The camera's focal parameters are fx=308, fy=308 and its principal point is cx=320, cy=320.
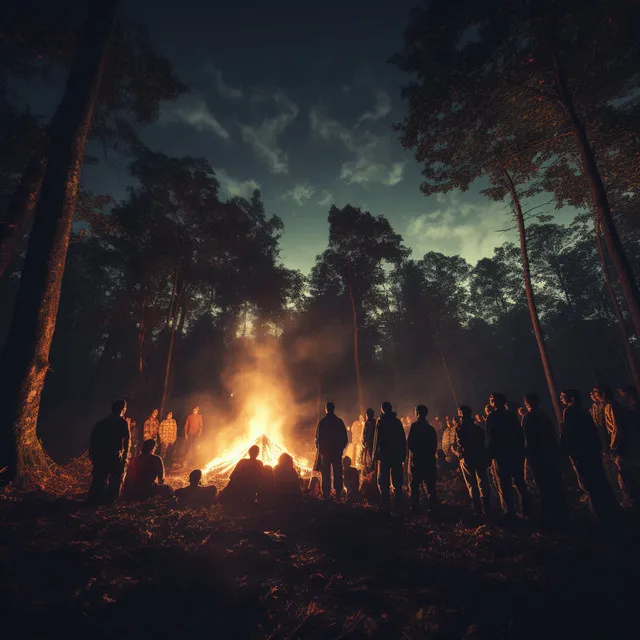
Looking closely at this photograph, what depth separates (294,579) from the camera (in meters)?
3.66

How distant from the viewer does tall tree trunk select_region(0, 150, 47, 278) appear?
870 cm

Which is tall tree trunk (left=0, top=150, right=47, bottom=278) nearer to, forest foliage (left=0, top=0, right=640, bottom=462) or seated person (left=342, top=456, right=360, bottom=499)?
forest foliage (left=0, top=0, right=640, bottom=462)

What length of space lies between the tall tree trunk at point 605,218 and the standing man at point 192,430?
16.8 metres

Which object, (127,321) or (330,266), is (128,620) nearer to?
(127,321)

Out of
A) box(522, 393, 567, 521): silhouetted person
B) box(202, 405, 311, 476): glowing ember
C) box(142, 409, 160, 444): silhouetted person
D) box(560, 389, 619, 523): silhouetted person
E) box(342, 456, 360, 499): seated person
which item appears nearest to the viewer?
box(560, 389, 619, 523): silhouetted person

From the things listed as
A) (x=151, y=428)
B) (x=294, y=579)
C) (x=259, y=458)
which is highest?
(x=151, y=428)

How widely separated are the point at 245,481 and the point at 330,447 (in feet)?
7.74

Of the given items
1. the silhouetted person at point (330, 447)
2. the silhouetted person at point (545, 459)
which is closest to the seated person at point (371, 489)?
the silhouetted person at point (330, 447)

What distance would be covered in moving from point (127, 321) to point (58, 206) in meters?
12.0

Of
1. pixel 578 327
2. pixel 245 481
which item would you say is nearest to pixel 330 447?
pixel 245 481

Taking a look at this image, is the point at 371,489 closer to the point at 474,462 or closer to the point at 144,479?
the point at 474,462

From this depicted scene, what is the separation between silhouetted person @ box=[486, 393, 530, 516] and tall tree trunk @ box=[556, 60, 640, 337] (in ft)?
13.4

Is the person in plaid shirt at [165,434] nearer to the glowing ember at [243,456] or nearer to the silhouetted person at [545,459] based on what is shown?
the glowing ember at [243,456]

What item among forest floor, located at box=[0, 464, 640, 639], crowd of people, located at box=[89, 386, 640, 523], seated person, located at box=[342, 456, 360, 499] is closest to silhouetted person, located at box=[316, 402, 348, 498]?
crowd of people, located at box=[89, 386, 640, 523]
